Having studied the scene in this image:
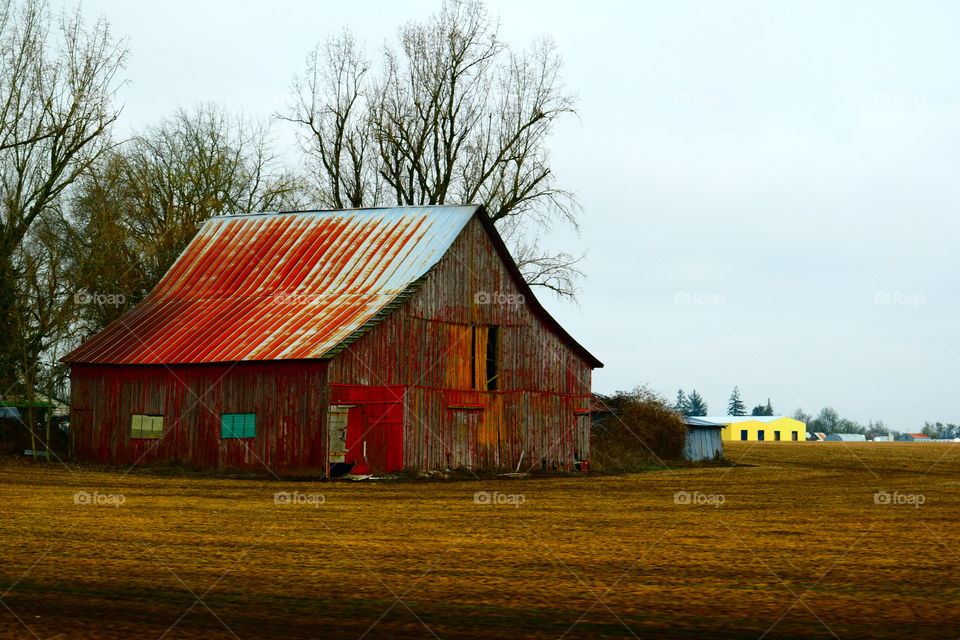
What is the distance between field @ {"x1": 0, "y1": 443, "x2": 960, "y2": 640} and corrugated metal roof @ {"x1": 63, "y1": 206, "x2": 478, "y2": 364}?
33.6ft

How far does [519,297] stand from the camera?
1431 inches

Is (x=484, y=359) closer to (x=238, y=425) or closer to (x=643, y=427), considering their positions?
(x=238, y=425)

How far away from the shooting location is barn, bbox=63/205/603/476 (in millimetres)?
30906

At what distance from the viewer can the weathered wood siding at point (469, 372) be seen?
31.8 meters

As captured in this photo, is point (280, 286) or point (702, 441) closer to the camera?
point (280, 286)

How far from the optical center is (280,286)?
35625 mm

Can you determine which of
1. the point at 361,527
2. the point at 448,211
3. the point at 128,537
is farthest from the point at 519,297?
the point at 128,537

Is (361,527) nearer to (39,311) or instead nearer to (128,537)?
(128,537)

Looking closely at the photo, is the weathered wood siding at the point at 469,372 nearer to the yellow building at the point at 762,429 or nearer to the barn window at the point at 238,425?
the barn window at the point at 238,425

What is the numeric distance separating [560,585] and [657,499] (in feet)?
43.5

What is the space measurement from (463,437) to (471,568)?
72.3ft

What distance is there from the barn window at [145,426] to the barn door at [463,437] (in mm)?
8241

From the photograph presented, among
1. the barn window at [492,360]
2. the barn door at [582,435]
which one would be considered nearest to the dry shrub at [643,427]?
the barn door at [582,435]

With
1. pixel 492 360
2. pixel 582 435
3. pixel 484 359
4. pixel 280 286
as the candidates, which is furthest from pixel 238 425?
pixel 582 435
